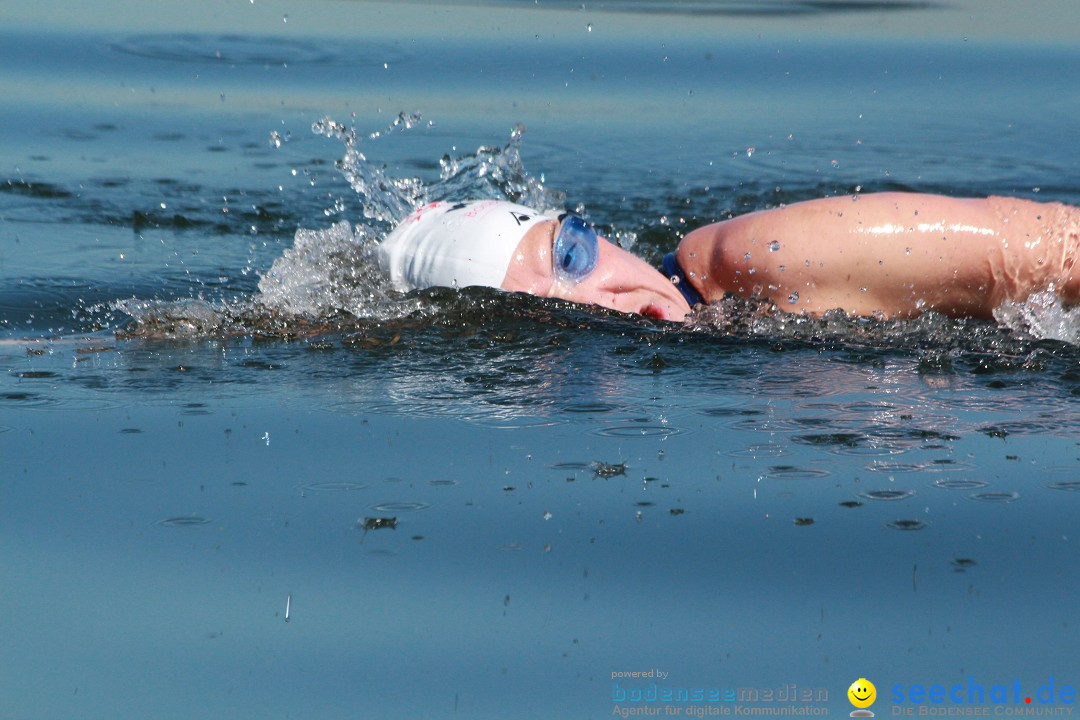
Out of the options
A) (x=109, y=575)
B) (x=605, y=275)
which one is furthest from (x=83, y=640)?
(x=605, y=275)

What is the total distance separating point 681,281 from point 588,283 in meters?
0.34

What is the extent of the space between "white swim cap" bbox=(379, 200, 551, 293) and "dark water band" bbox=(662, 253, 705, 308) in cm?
44

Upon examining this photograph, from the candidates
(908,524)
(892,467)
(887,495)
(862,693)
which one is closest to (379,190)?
(892,467)

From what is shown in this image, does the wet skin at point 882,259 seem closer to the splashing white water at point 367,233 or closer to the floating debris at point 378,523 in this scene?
the splashing white water at point 367,233

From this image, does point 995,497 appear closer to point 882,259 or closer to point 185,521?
point 882,259

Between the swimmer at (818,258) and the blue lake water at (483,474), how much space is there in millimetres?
114

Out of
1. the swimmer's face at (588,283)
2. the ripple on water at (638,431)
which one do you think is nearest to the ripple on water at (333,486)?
the ripple on water at (638,431)

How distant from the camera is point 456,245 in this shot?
429cm

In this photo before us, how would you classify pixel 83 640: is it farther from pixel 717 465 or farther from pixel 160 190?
pixel 160 190

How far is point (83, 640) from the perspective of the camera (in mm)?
2221

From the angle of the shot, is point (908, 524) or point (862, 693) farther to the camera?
point (908, 524)

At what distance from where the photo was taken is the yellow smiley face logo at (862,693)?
2037 mm

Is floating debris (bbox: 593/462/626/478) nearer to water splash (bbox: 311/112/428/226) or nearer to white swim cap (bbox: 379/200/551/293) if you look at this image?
white swim cap (bbox: 379/200/551/293)

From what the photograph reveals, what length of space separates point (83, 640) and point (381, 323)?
1.99 metres
